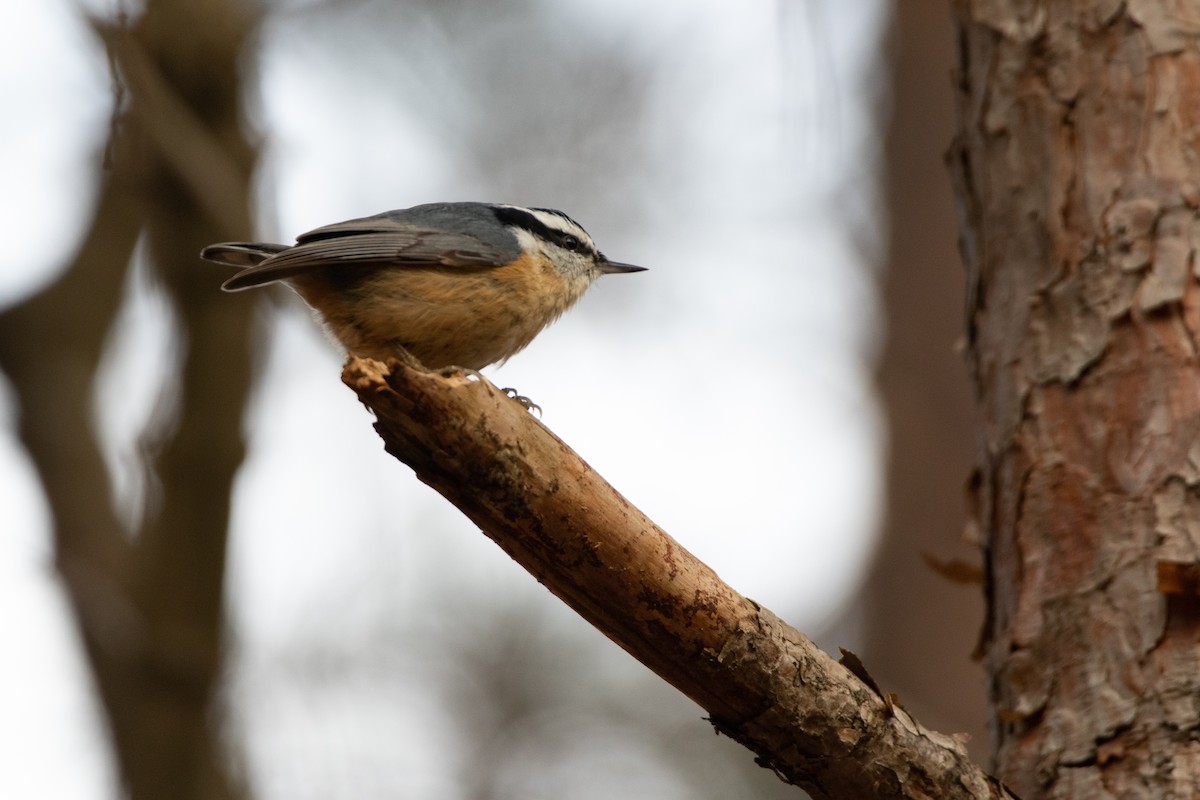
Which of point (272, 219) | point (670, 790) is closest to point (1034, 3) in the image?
point (272, 219)

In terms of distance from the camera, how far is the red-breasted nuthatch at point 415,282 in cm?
300

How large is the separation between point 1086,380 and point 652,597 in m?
1.24

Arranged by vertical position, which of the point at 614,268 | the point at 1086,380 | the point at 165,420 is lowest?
the point at 165,420

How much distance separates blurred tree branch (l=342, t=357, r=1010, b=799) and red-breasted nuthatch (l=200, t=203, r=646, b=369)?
0.99 m

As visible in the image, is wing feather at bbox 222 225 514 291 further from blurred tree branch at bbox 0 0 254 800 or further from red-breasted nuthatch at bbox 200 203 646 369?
blurred tree branch at bbox 0 0 254 800

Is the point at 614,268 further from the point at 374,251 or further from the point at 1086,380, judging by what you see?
the point at 1086,380

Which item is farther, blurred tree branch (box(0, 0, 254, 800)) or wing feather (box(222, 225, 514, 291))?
blurred tree branch (box(0, 0, 254, 800))

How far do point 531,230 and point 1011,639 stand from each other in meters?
1.80

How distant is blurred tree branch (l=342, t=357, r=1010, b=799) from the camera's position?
6.32 ft

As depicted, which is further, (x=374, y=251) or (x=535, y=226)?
(x=535, y=226)

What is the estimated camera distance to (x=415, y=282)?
3037 mm

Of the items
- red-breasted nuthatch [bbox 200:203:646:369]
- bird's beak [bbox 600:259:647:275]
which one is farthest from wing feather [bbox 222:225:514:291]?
bird's beak [bbox 600:259:647:275]

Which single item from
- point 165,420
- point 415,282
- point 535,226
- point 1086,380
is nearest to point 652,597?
point 1086,380

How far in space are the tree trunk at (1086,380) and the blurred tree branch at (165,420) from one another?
2.14m
